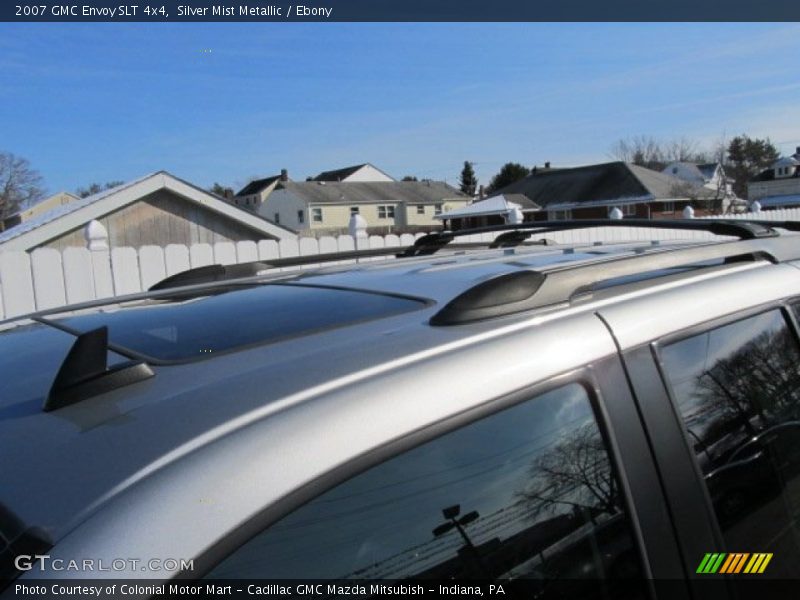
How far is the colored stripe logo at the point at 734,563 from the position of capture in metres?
1.32

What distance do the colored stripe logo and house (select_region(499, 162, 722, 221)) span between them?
165 feet

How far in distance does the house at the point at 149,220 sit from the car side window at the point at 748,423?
496 inches

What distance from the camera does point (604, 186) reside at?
186ft

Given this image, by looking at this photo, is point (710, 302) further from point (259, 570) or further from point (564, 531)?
point (259, 570)

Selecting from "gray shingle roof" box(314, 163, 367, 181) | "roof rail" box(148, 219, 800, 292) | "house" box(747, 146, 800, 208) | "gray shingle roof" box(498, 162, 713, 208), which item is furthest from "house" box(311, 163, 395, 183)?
"roof rail" box(148, 219, 800, 292)

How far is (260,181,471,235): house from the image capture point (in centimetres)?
6353

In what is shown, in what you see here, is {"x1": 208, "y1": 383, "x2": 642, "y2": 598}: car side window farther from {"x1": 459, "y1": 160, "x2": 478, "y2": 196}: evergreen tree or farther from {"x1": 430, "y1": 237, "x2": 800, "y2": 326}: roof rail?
{"x1": 459, "y1": 160, "x2": 478, "y2": 196}: evergreen tree

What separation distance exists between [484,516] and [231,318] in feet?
2.66

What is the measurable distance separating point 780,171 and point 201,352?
88724 mm

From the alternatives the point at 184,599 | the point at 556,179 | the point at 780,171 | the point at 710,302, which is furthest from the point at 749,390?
the point at 780,171

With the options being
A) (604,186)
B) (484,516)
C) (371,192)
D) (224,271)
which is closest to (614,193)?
(604,186)

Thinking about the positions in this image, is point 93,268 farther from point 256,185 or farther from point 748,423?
point 256,185

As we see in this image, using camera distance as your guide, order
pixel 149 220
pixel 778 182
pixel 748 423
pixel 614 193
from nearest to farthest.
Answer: pixel 748 423 → pixel 149 220 → pixel 614 193 → pixel 778 182

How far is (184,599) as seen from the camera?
85 cm
